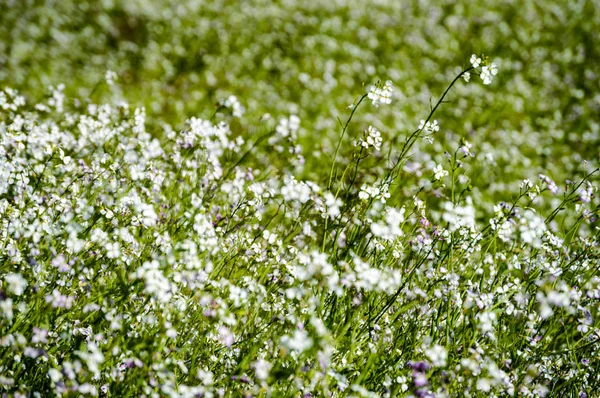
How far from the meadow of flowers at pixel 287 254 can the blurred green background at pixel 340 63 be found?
112 millimetres

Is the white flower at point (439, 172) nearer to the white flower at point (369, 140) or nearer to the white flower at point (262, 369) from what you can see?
the white flower at point (369, 140)

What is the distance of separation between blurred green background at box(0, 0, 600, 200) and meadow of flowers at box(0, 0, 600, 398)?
112 millimetres

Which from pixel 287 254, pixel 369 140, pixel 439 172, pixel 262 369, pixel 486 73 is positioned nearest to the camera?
pixel 262 369

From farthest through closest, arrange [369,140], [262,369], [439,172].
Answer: [439,172]
[369,140]
[262,369]

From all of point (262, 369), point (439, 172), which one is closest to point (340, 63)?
point (439, 172)

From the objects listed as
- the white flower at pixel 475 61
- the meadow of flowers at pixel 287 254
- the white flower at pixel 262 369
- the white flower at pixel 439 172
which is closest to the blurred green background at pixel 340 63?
the meadow of flowers at pixel 287 254

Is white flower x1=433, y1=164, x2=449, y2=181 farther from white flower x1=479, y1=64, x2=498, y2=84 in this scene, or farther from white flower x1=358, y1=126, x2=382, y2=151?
white flower x1=479, y1=64, x2=498, y2=84

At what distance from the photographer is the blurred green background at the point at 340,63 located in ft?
29.9

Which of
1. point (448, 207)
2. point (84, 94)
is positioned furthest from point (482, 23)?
point (448, 207)

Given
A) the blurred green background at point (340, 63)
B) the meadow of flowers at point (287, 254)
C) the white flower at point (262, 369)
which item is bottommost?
the white flower at point (262, 369)

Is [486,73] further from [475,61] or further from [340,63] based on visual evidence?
[340,63]

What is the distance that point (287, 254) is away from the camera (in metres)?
3.61

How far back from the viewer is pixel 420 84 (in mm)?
10906

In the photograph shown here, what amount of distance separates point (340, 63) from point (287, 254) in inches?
341
